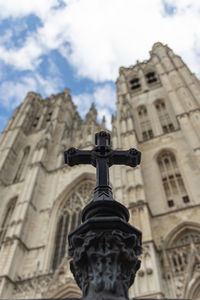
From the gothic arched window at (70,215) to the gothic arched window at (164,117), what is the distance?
6.17 meters

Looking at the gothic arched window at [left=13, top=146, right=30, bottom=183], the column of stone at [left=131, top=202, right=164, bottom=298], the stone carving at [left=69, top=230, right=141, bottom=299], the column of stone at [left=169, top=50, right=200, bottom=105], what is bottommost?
the stone carving at [left=69, top=230, right=141, bottom=299]

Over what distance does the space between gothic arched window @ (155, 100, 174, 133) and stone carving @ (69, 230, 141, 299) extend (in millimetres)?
15904

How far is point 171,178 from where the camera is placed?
14344 millimetres

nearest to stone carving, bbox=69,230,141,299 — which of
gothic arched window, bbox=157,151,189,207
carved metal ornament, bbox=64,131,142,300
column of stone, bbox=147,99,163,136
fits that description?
carved metal ornament, bbox=64,131,142,300

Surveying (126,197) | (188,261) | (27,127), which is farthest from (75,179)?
(27,127)

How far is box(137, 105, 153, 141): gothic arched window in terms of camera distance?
18112 millimetres

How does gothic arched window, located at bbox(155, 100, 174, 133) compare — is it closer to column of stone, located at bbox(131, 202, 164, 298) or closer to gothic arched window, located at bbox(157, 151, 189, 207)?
gothic arched window, located at bbox(157, 151, 189, 207)

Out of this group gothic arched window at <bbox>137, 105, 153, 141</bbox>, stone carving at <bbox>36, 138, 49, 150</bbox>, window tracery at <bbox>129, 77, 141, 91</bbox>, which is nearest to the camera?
gothic arched window at <bbox>137, 105, 153, 141</bbox>

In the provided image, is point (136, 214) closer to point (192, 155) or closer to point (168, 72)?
point (192, 155)

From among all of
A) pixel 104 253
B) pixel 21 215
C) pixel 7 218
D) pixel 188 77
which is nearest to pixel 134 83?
pixel 188 77

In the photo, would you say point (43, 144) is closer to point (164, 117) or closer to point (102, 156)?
point (164, 117)

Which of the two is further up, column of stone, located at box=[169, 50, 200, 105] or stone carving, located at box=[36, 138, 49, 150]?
column of stone, located at box=[169, 50, 200, 105]

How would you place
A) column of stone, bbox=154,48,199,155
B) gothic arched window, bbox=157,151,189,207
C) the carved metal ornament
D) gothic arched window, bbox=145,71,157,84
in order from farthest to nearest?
gothic arched window, bbox=145,71,157,84 → column of stone, bbox=154,48,199,155 → gothic arched window, bbox=157,151,189,207 → the carved metal ornament

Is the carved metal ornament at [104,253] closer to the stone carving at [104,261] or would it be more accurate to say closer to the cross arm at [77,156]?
the stone carving at [104,261]
